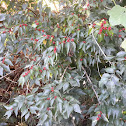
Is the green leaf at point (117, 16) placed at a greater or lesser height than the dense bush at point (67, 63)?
greater

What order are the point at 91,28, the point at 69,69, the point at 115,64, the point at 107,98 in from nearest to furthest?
the point at 115,64, the point at 91,28, the point at 107,98, the point at 69,69

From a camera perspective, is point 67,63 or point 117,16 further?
point 67,63

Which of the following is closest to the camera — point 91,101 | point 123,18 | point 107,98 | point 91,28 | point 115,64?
point 123,18

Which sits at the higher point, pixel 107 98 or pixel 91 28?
pixel 91 28

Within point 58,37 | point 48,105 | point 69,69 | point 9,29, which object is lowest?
point 48,105

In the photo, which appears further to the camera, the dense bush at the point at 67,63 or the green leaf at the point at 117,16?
the dense bush at the point at 67,63

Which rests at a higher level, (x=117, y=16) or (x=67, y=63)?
(x=117, y=16)

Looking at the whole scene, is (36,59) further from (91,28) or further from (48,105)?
(91,28)

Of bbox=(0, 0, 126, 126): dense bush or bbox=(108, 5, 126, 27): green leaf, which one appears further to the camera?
bbox=(0, 0, 126, 126): dense bush

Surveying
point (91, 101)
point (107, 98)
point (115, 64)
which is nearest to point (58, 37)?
point (115, 64)

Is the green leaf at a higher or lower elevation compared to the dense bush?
higher

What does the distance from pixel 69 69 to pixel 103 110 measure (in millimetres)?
500

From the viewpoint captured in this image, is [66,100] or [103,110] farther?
[103,110]

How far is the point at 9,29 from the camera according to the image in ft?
4.48
